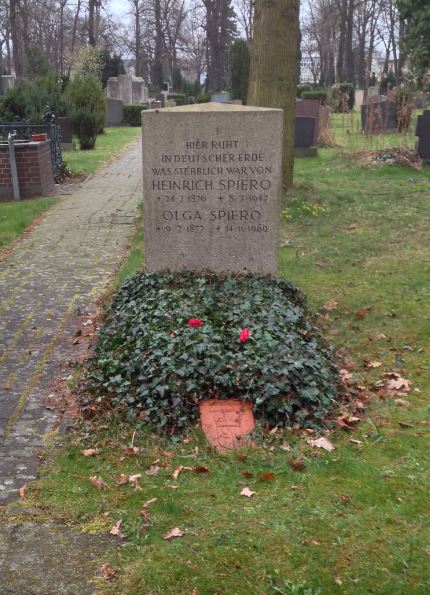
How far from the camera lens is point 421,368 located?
4.89 meters

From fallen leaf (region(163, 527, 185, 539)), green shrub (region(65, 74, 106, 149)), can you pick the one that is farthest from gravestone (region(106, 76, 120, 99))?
fallen leaf (region(163, 527, 185, 539))

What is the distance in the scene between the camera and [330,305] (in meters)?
6.31

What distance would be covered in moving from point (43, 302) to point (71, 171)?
10.4 m

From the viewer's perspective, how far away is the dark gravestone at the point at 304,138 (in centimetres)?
1805

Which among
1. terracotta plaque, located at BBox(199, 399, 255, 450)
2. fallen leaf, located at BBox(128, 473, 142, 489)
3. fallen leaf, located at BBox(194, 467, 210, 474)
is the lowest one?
fallen leaf, located at BBox(128, 473, 142, 489)

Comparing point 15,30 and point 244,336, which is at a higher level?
point 15,30

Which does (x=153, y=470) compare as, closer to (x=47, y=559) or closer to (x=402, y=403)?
(x=47, y=559)

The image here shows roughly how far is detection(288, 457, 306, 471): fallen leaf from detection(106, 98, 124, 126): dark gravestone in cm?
3309

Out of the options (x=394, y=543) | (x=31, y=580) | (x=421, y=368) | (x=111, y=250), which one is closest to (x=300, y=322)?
(x=421, y=368)

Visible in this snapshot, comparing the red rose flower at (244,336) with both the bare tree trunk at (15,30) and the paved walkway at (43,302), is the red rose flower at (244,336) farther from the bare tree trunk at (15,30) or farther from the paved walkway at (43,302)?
the bare tree trunk at (15,30)

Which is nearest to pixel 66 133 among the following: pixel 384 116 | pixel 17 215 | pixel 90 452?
pixel 384 116

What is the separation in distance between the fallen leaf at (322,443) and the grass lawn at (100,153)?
540 inches

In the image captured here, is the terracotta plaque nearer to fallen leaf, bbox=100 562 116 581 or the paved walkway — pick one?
the paved walkway

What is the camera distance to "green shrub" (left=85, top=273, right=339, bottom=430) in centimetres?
399
